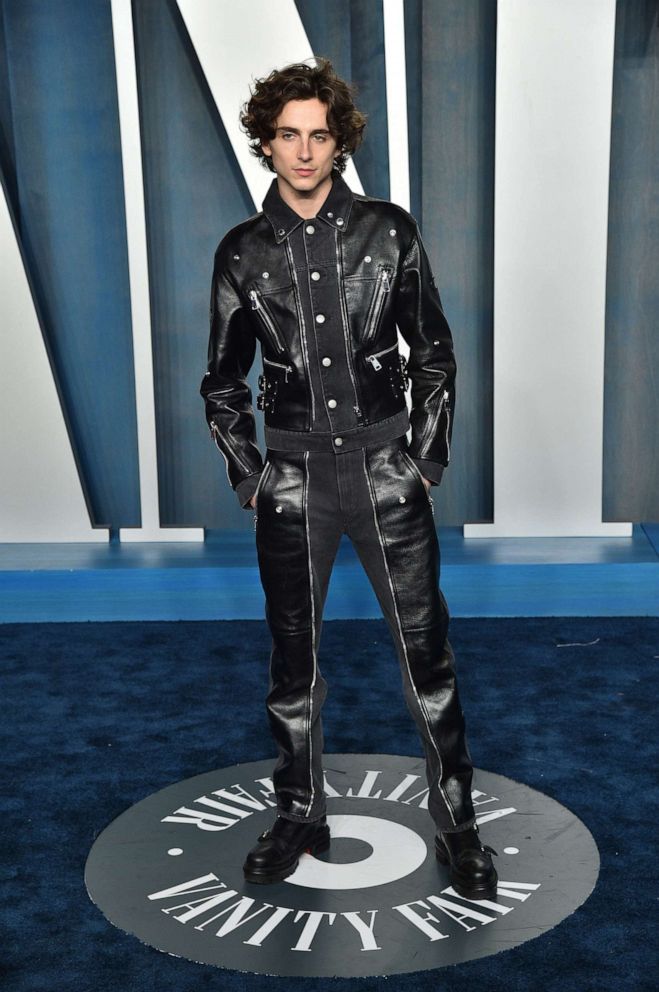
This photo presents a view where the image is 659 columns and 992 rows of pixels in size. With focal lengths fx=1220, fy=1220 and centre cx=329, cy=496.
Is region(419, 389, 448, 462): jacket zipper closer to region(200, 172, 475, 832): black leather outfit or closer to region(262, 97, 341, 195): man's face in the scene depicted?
region(200, 172, 475, 832): black leather outfit

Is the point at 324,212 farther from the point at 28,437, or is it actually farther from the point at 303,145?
the point at 28,437

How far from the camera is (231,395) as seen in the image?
9.08ft

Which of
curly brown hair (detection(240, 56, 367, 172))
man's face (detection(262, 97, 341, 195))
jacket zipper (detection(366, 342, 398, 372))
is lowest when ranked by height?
jacket zipper (detection(366, 342, 398, 372))

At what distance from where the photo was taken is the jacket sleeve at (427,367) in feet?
8.81

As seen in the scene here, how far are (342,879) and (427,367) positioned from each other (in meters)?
1.16

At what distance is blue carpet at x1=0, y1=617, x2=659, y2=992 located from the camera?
238cm

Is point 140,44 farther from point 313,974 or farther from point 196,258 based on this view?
point 313,974

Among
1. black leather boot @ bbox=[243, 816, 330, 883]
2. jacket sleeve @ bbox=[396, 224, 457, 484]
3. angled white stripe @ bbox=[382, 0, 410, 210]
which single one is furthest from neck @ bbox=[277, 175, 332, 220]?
angled white stripe @ bbox=[382, 0, 410, 210]

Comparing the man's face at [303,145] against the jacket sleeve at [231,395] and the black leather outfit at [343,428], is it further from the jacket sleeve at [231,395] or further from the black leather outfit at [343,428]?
the jacket sleeve at [231,395]

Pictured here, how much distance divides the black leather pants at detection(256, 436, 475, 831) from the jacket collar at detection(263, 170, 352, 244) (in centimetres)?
48

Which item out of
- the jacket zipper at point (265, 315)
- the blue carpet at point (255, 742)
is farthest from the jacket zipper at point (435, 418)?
the blue carpet at point (255, 742)

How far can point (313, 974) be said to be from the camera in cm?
235

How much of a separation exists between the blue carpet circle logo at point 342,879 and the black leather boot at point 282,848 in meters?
0.02

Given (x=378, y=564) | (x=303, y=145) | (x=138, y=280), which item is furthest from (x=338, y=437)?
(x=138, y=280)
